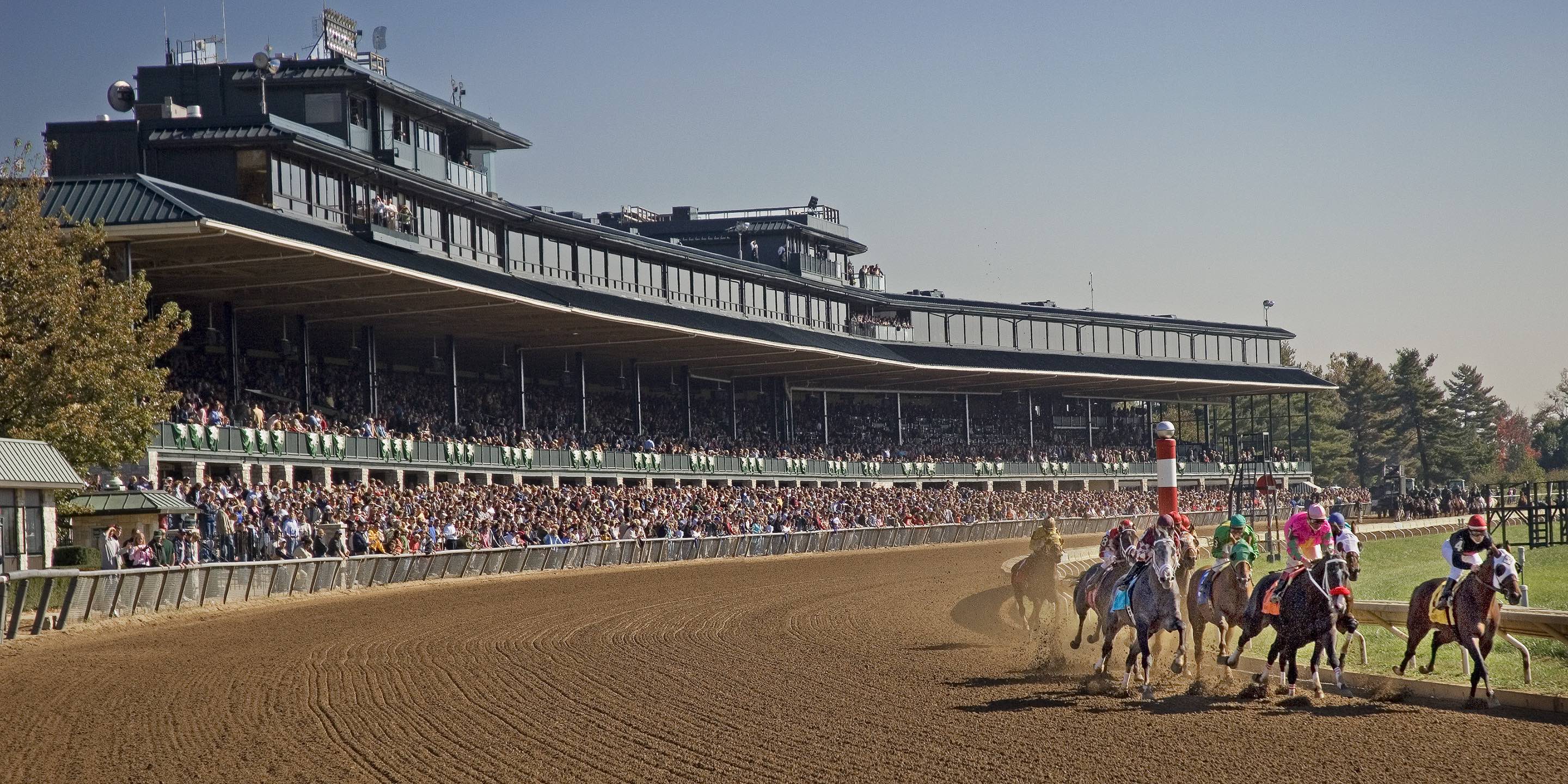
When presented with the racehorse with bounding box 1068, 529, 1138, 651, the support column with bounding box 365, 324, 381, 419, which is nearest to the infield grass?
the racehorse with bounding box 1068, 529, 1138, 651

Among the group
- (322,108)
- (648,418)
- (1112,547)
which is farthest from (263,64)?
(1112,547)

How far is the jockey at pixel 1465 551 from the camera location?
12.1m

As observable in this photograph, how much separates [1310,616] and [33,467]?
19.1 metres

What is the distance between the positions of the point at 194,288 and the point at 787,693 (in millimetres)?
29895

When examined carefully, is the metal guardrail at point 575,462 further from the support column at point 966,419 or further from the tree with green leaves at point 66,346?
the support column at point 966,419

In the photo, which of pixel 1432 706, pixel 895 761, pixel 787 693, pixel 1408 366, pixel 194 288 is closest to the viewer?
pixel 895 761

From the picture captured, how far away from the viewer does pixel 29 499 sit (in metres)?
23.3

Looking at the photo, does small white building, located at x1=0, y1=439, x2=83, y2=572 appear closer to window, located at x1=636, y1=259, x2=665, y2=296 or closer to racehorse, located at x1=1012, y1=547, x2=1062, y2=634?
racehorse, located at x1=1012, y1=547, x2=1062, y2=634

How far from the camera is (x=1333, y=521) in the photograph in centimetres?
1255

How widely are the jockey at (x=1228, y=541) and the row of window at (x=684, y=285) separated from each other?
1243 inches

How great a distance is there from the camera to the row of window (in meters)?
43.0

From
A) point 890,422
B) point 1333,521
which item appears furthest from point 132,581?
point 890,422

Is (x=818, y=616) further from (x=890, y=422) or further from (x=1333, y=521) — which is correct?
(x=890, y=422)

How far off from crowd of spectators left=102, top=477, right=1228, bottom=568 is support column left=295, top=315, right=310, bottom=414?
3346 millimetres
